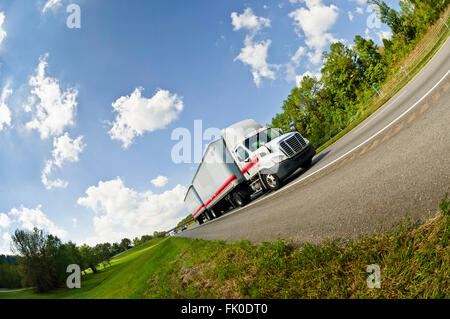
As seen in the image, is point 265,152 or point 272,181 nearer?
point 272,181

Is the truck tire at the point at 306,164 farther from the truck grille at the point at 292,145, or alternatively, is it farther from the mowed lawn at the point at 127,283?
the mowed lawn at the point at 127,283

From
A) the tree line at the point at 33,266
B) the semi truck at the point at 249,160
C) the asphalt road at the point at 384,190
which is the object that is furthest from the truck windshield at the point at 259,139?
the tree line at the point at 33,266

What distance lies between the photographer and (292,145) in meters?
9.80

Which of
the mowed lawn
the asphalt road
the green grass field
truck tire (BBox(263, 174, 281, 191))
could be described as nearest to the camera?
the green grass field

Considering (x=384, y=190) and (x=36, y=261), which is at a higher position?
(x=36, y=261)

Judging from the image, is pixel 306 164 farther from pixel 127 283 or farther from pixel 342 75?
pixel 342 75

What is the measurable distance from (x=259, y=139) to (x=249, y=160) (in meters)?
1.30

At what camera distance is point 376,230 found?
2.65m

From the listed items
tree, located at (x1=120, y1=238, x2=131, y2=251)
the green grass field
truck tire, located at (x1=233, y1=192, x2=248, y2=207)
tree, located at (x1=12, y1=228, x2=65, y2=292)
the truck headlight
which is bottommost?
tree, located at (x1=120, y1=238, x2=131, y2=251)

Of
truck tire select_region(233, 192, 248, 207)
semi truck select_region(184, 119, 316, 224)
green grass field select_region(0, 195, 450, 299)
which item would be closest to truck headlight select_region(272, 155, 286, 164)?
semi truck select_region(184, 119, 316, 224)

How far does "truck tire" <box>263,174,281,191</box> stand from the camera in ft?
32.1

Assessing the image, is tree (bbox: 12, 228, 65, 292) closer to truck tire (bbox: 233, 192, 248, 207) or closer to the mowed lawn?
the mowed lawn

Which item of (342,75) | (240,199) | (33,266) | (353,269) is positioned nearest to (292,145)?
(240,199)

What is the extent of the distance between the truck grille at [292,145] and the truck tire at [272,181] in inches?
51.3
